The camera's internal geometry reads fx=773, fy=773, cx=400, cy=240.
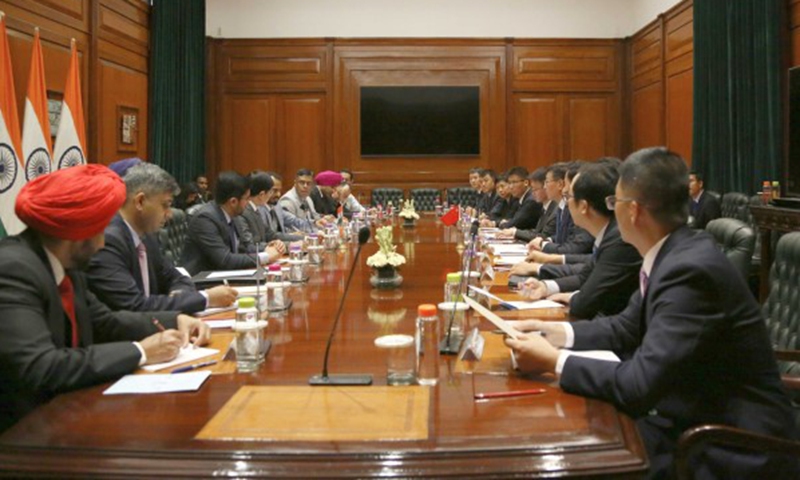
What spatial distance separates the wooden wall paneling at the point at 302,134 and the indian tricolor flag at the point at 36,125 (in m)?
4.80

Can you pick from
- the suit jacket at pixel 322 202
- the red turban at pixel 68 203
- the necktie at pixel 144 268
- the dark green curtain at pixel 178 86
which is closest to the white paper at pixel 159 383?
the red turban at pixel 68 203

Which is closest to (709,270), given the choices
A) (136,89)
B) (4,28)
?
(4,28)

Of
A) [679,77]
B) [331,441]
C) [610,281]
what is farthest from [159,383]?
[679,77]

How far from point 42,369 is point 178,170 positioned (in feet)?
24.7

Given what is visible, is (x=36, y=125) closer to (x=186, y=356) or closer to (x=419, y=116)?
(x=186, y=356)

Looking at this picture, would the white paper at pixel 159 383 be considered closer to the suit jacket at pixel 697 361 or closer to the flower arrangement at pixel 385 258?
the suit jacket at pixel 697 361

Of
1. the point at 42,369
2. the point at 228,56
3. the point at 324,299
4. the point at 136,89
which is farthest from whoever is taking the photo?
the point at 228,56

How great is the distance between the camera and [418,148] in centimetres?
1066

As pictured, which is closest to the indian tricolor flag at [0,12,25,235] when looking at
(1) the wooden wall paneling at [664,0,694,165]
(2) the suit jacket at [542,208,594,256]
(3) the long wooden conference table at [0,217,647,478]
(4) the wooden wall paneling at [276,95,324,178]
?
(2) the suit jacket at [542,208,594,256]

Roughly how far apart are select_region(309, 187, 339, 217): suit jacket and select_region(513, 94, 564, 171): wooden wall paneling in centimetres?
296

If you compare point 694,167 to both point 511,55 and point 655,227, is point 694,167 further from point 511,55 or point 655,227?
point 655,227

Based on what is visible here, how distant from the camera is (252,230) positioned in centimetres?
552

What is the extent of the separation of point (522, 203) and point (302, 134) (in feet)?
13.6

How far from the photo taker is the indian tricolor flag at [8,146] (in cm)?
507
